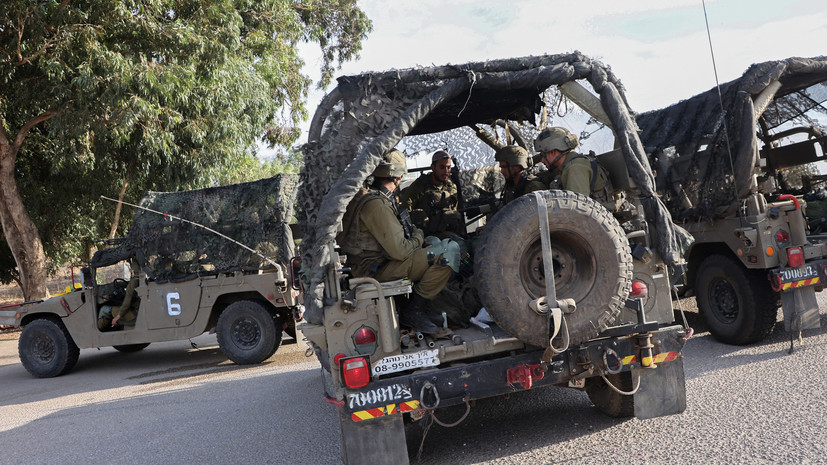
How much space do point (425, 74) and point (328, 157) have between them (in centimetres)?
83

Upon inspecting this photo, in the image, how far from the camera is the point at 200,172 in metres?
14.4

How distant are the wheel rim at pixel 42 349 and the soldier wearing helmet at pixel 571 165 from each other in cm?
850

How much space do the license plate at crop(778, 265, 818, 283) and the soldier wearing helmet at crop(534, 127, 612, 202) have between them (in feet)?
8.06

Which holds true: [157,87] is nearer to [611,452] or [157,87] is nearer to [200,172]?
[200,172]

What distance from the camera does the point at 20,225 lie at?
13.5 meters

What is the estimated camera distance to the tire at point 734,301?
620cm

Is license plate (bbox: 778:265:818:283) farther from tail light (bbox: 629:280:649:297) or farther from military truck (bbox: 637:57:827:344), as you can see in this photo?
tail light (bbox: 629:280:649:297)

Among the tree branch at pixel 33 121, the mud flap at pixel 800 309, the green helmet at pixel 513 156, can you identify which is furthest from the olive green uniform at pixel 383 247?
the tree branch at pixel 33 121

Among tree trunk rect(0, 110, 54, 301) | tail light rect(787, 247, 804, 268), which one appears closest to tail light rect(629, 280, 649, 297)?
tail light rect(787, 247, 804, 268)

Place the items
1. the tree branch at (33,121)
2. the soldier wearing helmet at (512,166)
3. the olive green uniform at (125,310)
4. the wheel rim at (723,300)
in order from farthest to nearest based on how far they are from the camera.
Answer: the tree branch at (33,121) → the olive green uniform at (125,310) → the wheel rim at (723,300) → the soldier wearing helmet at (512,166)

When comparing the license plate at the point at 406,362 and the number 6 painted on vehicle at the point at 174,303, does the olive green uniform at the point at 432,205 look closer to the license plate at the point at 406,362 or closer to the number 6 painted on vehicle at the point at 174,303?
the license plate at the point at 406,362

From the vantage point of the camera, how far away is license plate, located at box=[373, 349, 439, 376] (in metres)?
3.64

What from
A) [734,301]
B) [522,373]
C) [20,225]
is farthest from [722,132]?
[20,225]

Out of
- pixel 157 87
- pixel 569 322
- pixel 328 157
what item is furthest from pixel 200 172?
pixel 569 322
